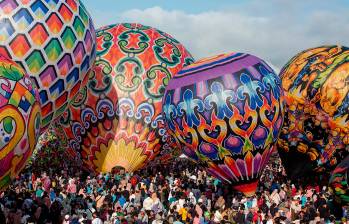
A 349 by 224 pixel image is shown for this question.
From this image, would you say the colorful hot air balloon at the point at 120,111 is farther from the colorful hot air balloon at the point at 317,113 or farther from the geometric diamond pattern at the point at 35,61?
the geometric diamond pattern at the point at 35,61

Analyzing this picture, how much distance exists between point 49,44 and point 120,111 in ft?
17.4

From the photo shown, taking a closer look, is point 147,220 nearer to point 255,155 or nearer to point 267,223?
point 267,223

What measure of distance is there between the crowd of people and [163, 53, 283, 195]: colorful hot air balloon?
2.94ft

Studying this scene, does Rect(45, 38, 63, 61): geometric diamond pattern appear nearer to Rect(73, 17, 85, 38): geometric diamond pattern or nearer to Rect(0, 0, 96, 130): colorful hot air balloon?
Rect(0, 0, 96, 130): colorful hot air balloon

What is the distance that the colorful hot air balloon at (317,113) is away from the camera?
60.5 ft

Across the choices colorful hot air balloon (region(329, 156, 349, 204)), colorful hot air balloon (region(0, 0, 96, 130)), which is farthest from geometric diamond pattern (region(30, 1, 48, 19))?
colorful hot air balloon (region(329, 156, 349, 204))

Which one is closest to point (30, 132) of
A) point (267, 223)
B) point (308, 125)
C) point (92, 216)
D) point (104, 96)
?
point (92, 216)

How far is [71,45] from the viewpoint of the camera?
1451cm

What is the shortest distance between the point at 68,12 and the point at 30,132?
231 inches

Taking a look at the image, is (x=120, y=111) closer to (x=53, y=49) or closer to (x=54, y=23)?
(x=53, y=49)

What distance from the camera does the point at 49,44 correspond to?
14031 mm

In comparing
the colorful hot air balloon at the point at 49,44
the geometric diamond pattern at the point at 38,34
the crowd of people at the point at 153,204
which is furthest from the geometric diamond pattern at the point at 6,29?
the crowd of people at the point at 153,204

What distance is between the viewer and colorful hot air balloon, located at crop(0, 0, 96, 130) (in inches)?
540

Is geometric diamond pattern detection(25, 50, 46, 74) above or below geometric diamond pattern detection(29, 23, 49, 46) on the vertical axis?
below
